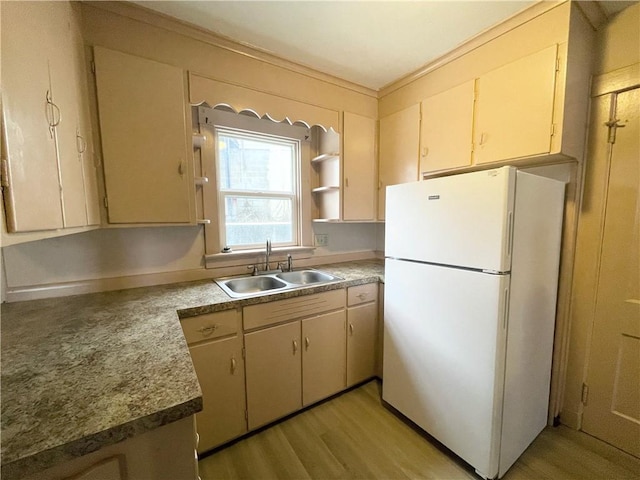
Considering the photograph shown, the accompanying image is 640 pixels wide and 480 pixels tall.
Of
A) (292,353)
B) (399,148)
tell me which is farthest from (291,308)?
(399,148)

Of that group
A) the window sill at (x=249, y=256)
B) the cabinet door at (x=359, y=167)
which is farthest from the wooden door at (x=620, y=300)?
the window sill at (x=249, y=256)

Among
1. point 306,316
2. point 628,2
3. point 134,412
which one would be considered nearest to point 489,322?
point 306,316

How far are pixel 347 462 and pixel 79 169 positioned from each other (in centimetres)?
201

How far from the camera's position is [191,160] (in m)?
1.65

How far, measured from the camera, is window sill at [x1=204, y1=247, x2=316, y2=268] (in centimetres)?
198

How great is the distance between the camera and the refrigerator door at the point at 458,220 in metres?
1.20

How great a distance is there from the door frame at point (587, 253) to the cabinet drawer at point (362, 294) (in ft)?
3.95

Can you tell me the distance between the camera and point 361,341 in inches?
81.9

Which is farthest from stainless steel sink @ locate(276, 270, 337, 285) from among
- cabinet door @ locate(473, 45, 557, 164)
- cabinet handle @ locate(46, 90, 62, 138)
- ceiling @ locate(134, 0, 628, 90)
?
ceiling @ locate(134, 0, 628, 90)

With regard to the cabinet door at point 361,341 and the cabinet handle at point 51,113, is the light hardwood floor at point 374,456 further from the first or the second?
the cabinet handle at point 51,113

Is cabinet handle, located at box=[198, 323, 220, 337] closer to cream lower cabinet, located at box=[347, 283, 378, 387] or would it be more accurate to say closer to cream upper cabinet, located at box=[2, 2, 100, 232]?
cream upper cabinet, located at box=[2, 2, 100, 232]

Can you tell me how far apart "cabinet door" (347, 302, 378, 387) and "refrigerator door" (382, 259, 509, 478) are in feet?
0.95

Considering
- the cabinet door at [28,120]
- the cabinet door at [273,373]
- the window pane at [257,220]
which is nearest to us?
the cabinet door at [28,120]

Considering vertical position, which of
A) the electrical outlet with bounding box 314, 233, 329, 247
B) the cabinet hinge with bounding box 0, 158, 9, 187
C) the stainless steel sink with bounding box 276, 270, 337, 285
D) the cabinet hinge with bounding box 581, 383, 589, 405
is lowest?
the cabinet hinge with bounding box 581, 383, 589, 405
